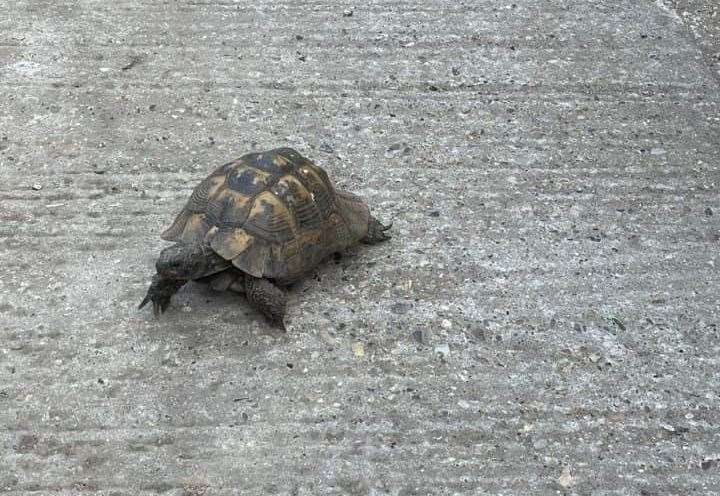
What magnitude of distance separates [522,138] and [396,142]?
687 millimetres

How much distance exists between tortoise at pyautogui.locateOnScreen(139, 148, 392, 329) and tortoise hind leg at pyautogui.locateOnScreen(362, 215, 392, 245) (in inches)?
6.6

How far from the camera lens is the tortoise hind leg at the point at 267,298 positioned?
3197 millimetres

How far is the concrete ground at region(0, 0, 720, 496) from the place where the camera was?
9.37 ft

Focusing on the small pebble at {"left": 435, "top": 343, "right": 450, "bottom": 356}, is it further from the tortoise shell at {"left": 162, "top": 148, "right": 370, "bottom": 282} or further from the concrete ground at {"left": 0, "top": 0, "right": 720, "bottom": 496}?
the tortoise shell at {"left": 162, "top": 148, "right": 370, "bottom": 282}

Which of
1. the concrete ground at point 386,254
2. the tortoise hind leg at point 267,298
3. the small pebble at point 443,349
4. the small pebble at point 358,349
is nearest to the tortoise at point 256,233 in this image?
the tortoise hind leg at point 267,298

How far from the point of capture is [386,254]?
365cm

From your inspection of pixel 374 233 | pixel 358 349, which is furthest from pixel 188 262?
pixel 374 233

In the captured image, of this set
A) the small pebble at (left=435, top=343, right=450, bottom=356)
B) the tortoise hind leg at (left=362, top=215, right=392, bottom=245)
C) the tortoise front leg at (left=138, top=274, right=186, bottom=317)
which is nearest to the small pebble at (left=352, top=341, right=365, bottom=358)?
the small pebble at (left=435, top=343, right=450, bottom=356)

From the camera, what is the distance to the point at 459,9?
545cm

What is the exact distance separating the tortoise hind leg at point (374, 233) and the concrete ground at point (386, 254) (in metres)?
0.05

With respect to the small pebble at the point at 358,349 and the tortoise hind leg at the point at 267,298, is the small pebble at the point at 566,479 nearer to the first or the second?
the small pebble at the point at 358,349

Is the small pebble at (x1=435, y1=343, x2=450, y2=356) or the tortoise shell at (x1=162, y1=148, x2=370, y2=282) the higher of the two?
the tortoise shell at (x1=162, y1=148, x2=370, y2=282)

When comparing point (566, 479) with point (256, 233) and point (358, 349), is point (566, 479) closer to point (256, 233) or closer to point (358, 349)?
point (358, 349)

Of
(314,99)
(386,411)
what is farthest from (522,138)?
(386,411)
